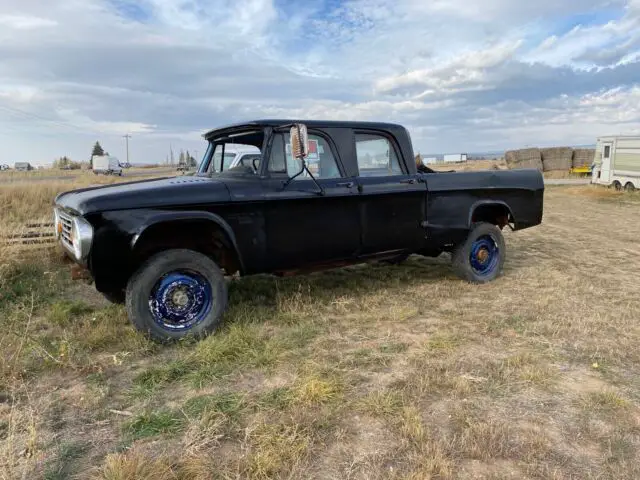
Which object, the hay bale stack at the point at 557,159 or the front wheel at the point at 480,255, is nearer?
the front wheel at the point at 480,255

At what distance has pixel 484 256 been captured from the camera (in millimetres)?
6098

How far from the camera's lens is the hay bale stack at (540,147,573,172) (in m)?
33.5

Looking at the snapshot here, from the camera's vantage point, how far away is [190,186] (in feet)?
13.3

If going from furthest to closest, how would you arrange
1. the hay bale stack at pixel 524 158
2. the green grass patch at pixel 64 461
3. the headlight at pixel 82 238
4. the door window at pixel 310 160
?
the hay bale stack at pixel 524 158 → the door window at pixel 310 160 → the headlight at pixel 82 238 → the green grass patch at pixel 64 461

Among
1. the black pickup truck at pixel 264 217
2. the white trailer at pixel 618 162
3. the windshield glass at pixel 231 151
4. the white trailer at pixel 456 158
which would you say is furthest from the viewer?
the white trailer at pixel 456 158

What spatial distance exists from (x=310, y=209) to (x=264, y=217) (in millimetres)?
471

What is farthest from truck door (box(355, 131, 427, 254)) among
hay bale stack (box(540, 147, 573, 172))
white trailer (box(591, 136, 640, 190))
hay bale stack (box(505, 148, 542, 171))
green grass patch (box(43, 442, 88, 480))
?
→ hay bale stack (box(540, 147, 573, 172))

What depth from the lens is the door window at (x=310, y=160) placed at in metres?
4.47

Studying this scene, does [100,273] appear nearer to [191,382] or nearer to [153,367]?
[153,367]

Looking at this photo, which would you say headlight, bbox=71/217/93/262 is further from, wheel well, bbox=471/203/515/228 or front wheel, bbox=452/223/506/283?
wheel well, bbox=471/203/515/228

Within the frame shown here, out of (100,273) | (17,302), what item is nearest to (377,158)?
(100,273)

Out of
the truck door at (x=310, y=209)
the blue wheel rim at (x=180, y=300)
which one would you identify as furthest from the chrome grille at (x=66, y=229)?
the truck door at (x=310, y=209)

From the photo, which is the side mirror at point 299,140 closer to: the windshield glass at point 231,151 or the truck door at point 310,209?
the truck door at point 310,209

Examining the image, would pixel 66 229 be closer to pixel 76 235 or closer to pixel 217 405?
pixel 76 235
